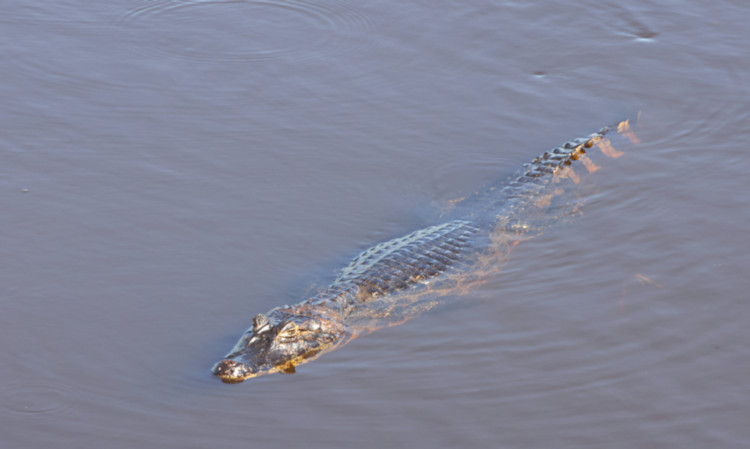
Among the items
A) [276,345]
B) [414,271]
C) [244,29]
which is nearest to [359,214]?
[414,271]

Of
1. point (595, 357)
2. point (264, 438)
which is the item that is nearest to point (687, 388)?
point (595, 357)

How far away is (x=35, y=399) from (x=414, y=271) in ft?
9.13

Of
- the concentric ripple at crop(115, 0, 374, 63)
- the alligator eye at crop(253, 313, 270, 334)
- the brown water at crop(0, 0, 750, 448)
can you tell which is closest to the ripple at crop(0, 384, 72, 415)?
the brown water at crop(0, 0, 750, 448)

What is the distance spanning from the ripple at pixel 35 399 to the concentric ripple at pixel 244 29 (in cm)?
495

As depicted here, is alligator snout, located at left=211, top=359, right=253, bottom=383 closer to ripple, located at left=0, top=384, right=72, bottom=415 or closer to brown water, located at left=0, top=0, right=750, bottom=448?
brown water, located at left=0, top=0, right=750, bottom=448

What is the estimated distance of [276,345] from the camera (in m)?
5.25

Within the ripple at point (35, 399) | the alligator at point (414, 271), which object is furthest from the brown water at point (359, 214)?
the alligator at point (414, 271)

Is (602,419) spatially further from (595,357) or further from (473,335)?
(473,335)

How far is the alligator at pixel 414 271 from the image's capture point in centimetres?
526

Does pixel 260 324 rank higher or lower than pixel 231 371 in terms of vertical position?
higher

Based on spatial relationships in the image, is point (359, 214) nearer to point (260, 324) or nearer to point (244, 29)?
point (260, 324)

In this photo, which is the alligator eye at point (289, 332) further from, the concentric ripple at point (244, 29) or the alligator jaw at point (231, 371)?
the concentric ripple at point (244, 29)

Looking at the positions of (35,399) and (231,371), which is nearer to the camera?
(35,399)

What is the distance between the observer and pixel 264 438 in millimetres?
4539
